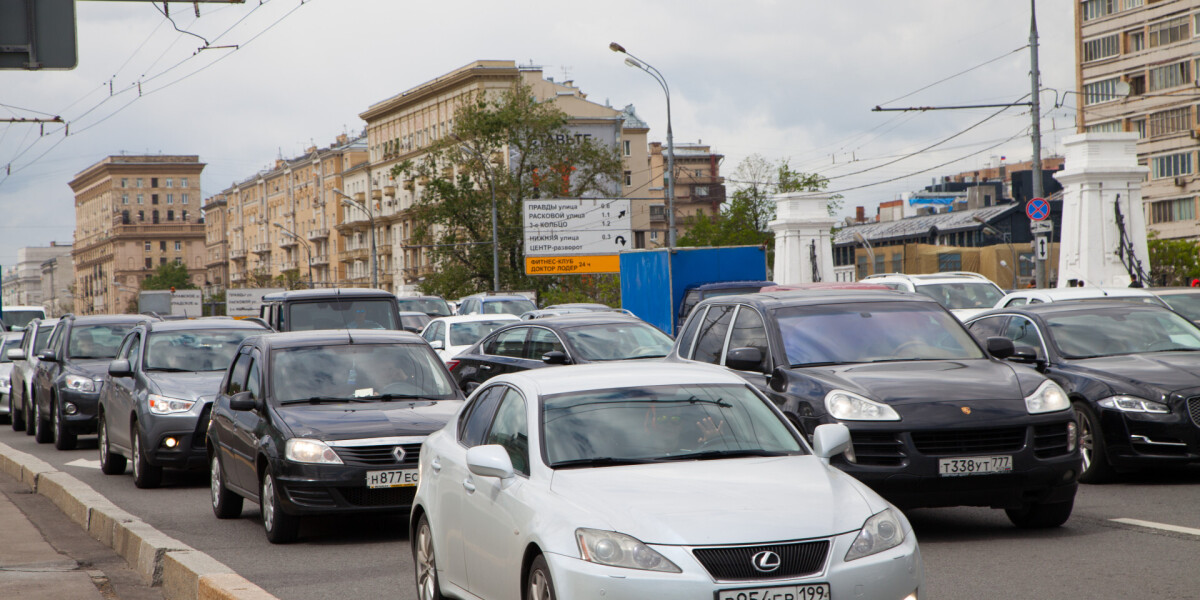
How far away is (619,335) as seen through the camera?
17.8 meters

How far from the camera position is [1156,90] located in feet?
291

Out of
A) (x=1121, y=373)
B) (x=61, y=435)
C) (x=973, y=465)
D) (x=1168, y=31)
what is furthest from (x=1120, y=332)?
(x=1168, y=31)

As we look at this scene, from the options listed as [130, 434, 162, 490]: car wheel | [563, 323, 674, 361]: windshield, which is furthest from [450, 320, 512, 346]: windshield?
[130, 434, 162, 490]: car wheel

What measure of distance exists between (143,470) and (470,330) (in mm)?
11629

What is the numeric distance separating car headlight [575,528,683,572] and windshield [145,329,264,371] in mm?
10506

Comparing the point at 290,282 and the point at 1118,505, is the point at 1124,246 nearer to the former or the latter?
the point at 1118,505

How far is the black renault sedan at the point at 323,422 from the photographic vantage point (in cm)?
1007

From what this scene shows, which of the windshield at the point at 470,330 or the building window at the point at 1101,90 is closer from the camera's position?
the windshield at the point at 470,330

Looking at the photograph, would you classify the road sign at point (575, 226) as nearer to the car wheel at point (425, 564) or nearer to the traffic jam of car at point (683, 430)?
the traffic jam of car at point (683, 430)

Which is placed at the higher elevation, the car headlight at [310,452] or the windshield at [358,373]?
the windshield at [358,373]

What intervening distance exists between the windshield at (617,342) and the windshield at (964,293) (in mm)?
7635

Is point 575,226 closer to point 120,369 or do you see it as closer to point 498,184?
point 498,184

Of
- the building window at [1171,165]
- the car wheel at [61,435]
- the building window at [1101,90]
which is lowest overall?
the car wheel at [61,435]

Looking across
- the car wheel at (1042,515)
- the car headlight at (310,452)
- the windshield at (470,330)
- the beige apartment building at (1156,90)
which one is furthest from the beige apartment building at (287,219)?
the car wheel at (1042,515)
